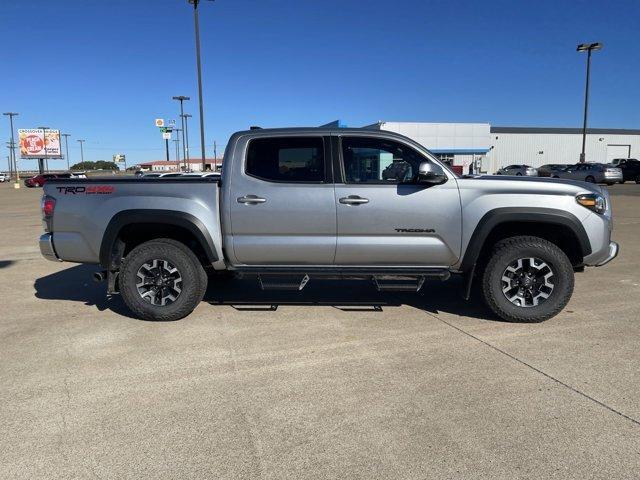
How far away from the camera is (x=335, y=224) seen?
4.96m

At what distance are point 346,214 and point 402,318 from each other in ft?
4.27

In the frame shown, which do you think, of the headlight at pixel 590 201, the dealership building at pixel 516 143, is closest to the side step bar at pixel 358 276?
the headlight at pixel 590 201

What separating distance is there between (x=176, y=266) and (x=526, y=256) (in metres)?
3.62

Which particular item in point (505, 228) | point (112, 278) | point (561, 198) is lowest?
point (112, 278)

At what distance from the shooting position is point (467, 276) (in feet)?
16.8

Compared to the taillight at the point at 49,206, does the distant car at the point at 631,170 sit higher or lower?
higher

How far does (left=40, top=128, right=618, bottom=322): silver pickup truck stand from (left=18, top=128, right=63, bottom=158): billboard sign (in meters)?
77.4

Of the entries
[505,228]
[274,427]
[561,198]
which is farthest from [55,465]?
[561,198]

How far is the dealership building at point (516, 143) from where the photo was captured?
1841 inches

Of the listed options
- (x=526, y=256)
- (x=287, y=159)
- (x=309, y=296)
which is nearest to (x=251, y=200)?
(x=287, y=159)

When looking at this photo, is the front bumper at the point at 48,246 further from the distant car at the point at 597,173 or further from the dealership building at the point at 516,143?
the dealership building at the point at 516,143

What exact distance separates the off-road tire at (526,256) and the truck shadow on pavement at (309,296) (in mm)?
278

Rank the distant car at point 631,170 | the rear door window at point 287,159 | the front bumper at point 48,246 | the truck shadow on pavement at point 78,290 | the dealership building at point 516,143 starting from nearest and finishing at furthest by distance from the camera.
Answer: the rear door window at point 287,159
the front bumper at point 48,246
the truck shadow on pavement at point 78,290
the distant car at point 631,170
the dealership building at point 516,143

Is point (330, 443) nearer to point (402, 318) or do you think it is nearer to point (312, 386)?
point (312, 386)
